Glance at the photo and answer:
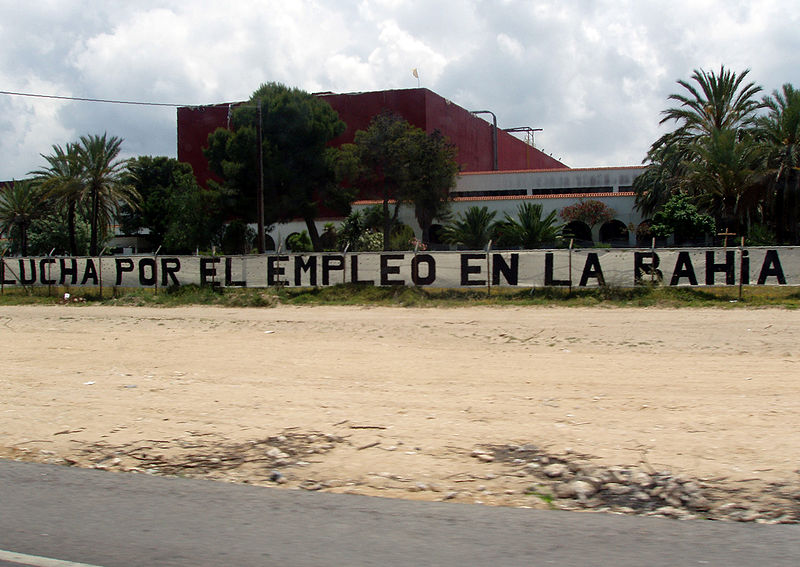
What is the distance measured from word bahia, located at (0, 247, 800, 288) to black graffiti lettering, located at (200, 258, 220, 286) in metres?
0.04

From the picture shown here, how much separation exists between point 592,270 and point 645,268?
1.49 metres

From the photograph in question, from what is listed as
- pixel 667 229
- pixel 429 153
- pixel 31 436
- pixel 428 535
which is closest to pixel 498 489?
pixel 428 535

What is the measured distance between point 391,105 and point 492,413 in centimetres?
5102

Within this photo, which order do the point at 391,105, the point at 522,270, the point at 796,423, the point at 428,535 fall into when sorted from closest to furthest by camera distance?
1. the point at 428,535
2. the point at 796,423
3. the point at 522,270
4. the point at 391,105

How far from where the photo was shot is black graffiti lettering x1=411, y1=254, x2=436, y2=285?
22.4 metres

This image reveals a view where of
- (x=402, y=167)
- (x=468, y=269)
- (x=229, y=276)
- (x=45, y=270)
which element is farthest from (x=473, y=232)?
(x=45, y=270)

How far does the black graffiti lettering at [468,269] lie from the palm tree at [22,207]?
3920 cm

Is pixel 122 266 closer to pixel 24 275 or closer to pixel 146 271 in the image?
pixel 146 271

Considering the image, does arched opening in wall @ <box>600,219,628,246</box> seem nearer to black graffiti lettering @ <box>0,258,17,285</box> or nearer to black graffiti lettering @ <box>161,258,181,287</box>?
black graffiti lettering @ <box>161,258,181,287</box>

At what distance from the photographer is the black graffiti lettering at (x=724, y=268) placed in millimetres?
19984

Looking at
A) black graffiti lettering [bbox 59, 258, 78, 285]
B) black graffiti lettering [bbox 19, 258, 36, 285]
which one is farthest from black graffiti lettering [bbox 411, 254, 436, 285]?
black graffiti lettering [bbox 19, 258, 36, 285]

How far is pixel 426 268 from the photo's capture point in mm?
22469

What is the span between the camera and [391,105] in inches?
2240

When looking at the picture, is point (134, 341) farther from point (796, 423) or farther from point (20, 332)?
point (796, 423)
